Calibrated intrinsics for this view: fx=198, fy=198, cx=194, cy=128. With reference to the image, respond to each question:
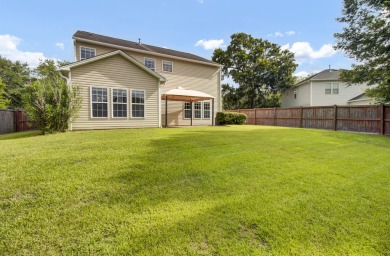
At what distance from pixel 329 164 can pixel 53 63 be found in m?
37.0

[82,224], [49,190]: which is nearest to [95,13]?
[49,190]

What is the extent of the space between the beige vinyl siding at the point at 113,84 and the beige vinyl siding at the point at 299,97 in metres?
19.8

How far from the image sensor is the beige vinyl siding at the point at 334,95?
22.5m

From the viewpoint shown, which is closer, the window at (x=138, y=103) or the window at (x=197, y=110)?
the window at (x=138, y=103)

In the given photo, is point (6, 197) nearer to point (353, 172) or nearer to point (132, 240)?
point (132, 240)

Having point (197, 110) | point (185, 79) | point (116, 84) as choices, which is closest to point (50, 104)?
point (116, 84)

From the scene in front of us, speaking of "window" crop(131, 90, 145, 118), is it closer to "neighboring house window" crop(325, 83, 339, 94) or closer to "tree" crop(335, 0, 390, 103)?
"tree" crop(335, 0, 390, 103)

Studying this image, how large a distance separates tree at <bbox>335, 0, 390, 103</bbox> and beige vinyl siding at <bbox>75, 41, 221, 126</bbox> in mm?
9644

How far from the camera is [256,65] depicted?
93.0 feet

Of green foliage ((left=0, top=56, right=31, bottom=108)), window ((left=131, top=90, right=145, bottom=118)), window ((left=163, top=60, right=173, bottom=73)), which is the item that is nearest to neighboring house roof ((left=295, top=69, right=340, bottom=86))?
window ((left=163, top=60, right=173, bottom=73))

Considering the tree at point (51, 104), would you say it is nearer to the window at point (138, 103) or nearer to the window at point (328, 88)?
the window at point (138, 103)

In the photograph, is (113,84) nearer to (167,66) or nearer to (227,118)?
(167,66)

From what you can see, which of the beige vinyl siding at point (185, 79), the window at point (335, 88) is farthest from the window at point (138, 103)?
the window at point (335, 88)

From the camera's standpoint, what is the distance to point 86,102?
33.4 feet
